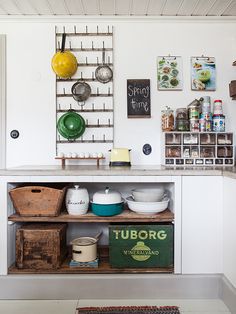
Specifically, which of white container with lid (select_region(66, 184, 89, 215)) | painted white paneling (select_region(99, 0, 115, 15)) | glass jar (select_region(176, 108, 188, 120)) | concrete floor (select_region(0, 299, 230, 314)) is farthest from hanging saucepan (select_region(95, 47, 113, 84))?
concrete floor (select_region(0, 299, 230, 314))

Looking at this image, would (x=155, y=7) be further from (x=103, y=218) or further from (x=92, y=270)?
(x=92, y=270)

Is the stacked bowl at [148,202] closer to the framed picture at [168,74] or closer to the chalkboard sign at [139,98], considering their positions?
the chalkboard sign at [139,98]

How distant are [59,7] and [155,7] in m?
0.82

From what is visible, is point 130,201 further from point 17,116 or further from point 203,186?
point 17,116

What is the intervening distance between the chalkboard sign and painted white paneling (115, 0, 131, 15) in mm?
598

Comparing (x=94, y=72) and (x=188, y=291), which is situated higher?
(x=94, y=72)

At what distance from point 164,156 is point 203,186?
526mm

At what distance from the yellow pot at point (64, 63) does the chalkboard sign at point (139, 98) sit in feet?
1.76

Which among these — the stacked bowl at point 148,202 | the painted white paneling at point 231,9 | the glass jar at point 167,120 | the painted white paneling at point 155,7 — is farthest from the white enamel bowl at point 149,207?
the painted white paneling at point 231,9

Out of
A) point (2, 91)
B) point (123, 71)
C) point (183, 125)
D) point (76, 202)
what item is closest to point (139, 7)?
point (123, 71)

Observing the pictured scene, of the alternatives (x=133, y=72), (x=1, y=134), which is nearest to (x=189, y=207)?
(x=133, y=72)

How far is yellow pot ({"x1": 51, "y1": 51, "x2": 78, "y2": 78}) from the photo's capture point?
248 centimetres

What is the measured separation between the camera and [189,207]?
2.03 meters

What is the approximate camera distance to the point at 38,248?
81.6 inches
